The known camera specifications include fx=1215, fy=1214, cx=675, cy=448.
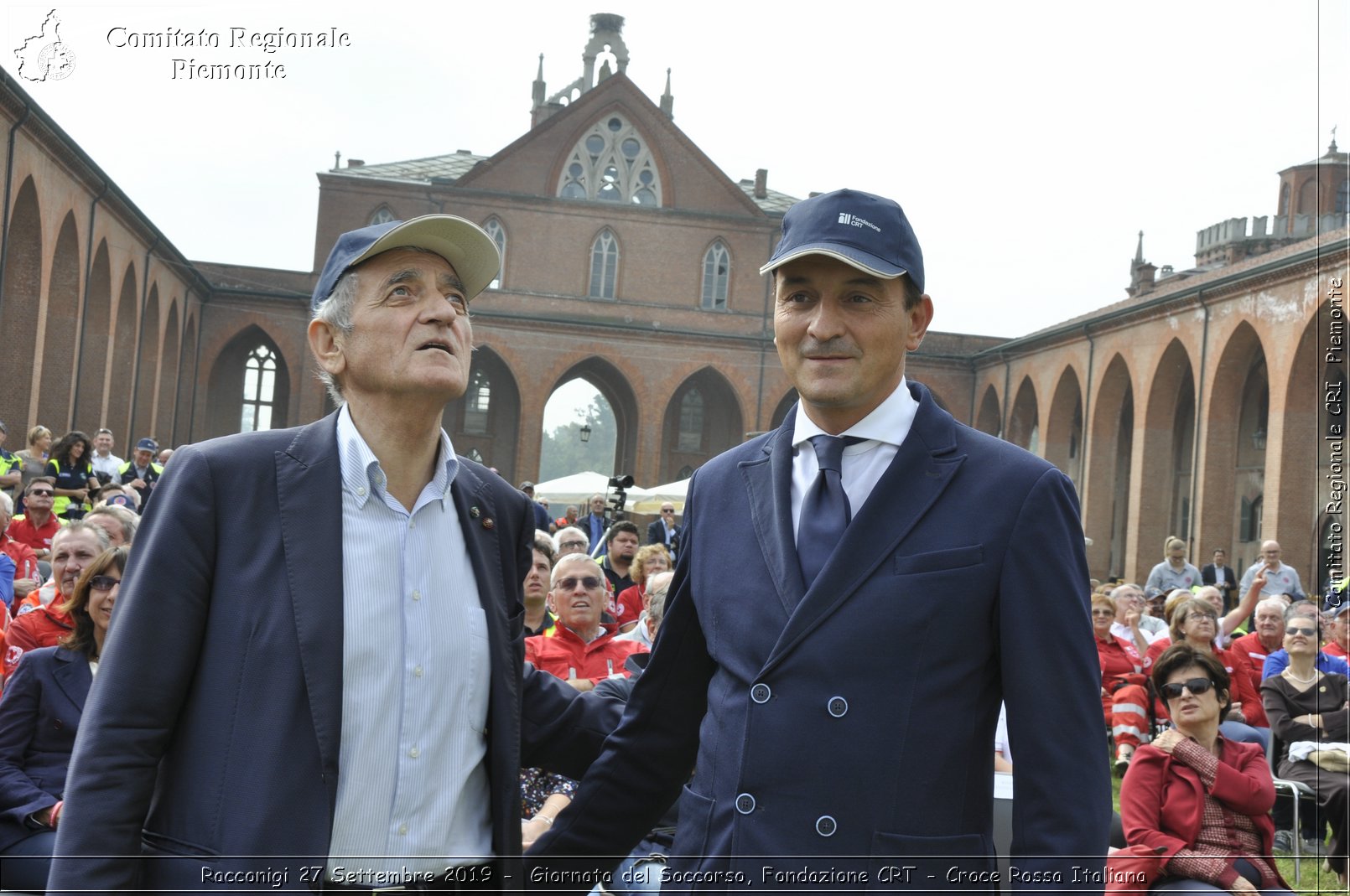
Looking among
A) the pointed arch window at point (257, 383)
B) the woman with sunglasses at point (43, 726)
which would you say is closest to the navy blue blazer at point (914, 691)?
the woman with sunglasses at point (43, 726)

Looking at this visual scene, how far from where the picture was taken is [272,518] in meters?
2.33

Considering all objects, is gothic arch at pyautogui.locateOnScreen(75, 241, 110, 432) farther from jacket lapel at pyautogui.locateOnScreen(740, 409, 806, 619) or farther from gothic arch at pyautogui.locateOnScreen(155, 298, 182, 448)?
jacket lapel at pyautogui.locateOnScreen(740, 409, 806, 619)

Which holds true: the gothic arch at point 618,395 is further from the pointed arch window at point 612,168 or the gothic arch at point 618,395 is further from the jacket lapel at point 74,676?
the jacket lapel at point 74,676

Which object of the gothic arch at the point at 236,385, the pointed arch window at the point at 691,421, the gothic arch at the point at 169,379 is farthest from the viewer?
the pointed arch window at the point at 691,421

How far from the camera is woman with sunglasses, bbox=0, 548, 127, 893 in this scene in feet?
15.4

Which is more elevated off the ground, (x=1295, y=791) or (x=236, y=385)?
(x=236, y=385)

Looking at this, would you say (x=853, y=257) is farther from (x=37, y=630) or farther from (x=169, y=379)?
(x=169, y=379)

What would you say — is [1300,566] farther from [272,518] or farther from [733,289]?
[272,518]

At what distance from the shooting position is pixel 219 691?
2.20 m

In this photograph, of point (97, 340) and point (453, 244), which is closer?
point (453, 244)

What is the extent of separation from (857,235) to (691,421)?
132 feet

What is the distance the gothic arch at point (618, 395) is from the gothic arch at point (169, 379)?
11.4 meters

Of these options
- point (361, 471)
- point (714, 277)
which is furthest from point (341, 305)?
point (714, 277)

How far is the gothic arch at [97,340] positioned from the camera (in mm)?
27547
